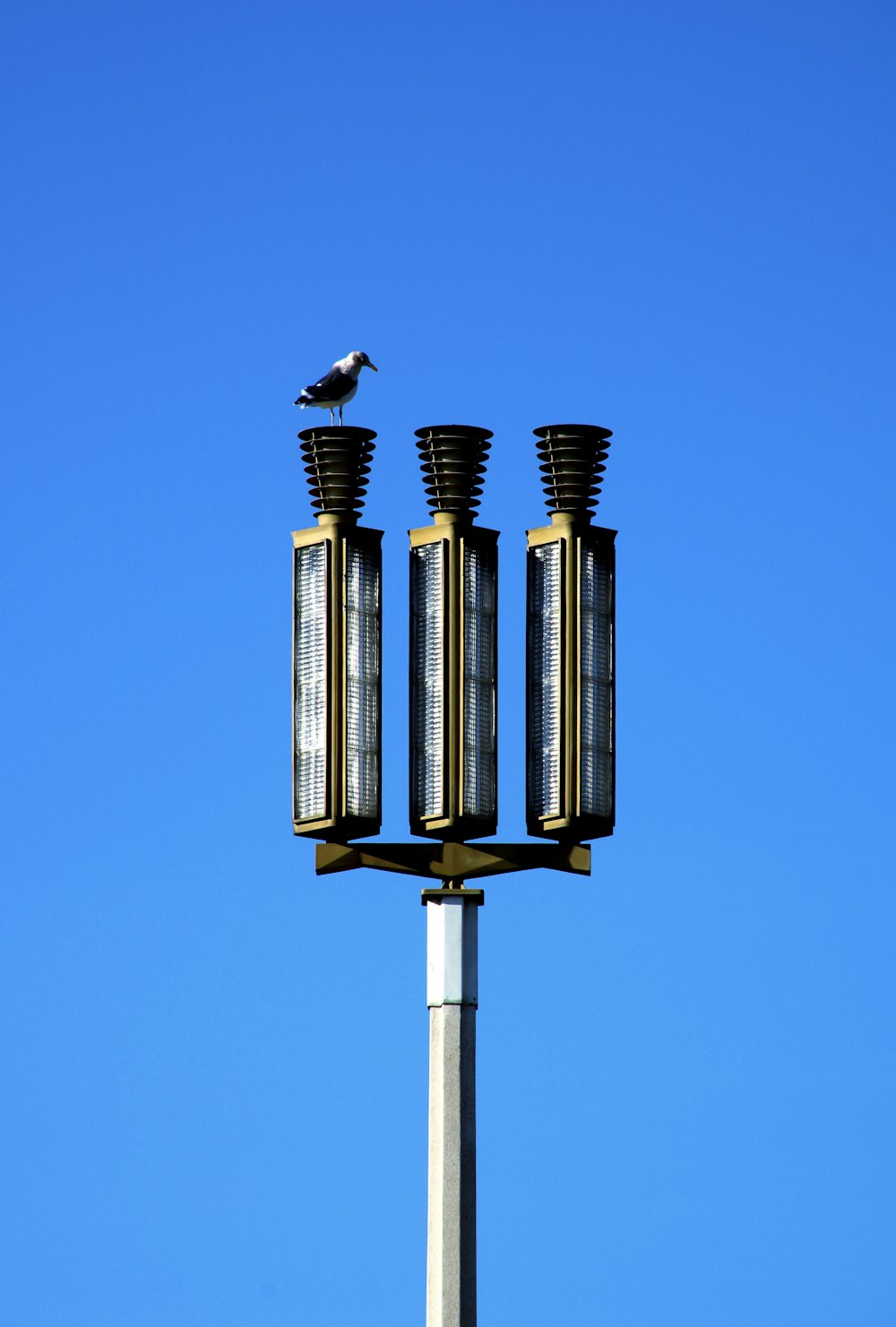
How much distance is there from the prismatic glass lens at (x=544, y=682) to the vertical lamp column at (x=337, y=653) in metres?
1.23

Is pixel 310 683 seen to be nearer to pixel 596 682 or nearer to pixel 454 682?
pixel 454 682

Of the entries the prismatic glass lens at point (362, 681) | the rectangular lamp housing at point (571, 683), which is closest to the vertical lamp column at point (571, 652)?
the rectangular lamp housing at point (571, 683)

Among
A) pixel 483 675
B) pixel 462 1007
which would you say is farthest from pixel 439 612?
pixel 462 1007

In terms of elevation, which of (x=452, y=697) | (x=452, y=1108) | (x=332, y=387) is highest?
(x=332, y=387)

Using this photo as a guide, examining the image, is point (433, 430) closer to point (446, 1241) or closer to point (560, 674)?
point (560, 674)

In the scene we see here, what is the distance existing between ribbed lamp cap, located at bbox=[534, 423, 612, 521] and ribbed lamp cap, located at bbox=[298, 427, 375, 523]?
1468 millimetres

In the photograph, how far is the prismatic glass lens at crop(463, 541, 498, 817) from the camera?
131ft

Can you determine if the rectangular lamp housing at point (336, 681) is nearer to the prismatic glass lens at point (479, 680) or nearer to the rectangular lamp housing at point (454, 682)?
the rectangular lamp housing at point (454, 682)

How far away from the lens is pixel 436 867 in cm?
4006

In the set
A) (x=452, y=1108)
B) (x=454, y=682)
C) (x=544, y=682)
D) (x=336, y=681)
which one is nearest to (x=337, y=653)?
(x=336, y=681)

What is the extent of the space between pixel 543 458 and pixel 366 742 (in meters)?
2.72

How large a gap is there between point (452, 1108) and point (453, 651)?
3.56 m

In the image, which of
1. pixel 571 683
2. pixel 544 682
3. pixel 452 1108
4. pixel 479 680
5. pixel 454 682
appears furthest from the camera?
pixel 544 682

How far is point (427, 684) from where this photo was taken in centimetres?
4016
